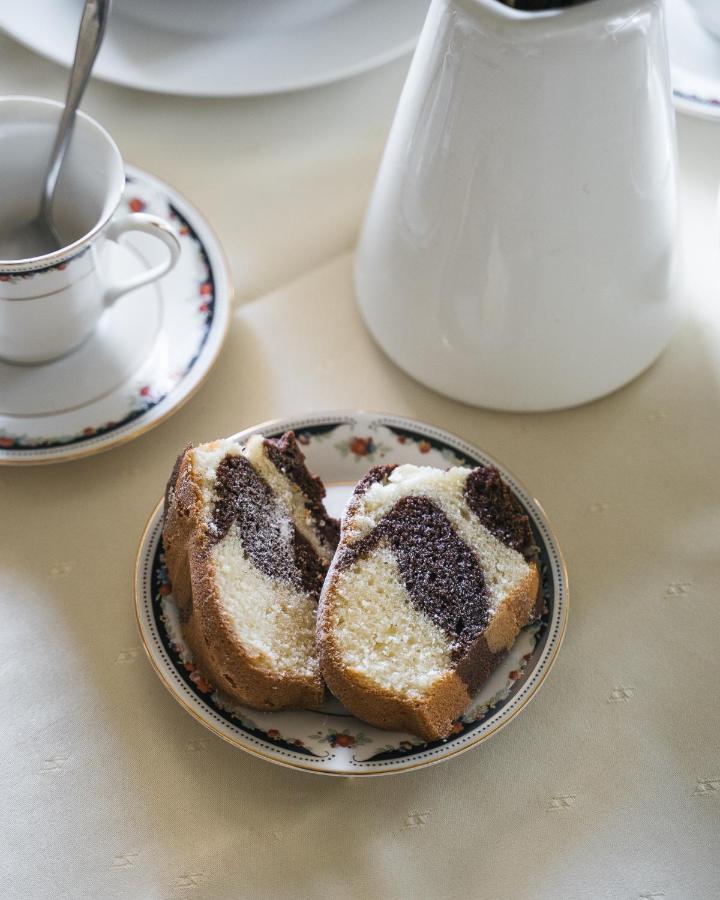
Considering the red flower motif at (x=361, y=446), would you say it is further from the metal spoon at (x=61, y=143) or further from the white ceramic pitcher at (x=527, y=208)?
the metal spoon at (x=61, y=143)

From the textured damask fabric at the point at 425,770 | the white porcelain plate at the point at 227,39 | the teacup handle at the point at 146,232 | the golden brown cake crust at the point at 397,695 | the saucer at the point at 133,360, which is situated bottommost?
the textured damask fabric at the point at 425,770

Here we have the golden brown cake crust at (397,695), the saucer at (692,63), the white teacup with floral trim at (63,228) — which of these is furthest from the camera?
the saucer at (692,63)

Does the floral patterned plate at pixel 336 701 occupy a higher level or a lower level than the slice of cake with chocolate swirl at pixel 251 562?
lower

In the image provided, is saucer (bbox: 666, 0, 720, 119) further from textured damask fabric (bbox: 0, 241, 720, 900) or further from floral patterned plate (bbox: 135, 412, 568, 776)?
floral patterned plate (bbox: 135, 412, 568, 776)

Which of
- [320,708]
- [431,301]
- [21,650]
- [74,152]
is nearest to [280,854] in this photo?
[320,708]

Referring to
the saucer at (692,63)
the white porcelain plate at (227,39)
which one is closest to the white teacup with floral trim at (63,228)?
the white porcelain plate at (227,39)

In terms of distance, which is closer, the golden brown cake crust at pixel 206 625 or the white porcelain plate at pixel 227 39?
the golden brown cake crust at pixel 206 625
